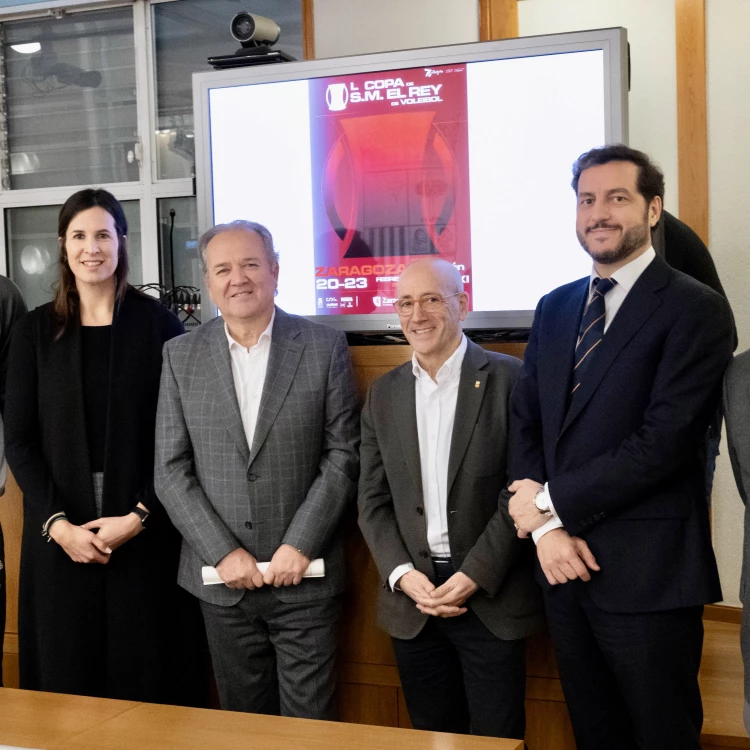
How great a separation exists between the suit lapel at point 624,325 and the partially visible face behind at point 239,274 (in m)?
0.92

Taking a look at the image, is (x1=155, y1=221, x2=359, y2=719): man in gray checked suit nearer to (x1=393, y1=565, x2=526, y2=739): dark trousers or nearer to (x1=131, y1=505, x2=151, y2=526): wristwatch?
(x1=131, y1=505, x2=151, y2=526): wristwatch

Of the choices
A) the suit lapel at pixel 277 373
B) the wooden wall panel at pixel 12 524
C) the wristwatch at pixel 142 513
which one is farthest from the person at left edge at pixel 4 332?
the suit lapel at pixel 277 373

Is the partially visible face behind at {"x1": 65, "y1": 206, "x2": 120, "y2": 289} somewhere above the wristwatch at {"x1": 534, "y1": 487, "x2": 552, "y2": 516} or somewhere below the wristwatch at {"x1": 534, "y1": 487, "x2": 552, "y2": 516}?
above

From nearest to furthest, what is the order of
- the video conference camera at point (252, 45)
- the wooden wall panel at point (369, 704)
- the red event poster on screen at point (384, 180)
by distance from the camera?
the wooden wall panel at point (369, 704) < the red event poster on screen at point (384, 180) < the video conference camera at point (252, 45)

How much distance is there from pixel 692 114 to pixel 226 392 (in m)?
2.57

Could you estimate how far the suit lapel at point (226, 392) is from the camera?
2.61 m

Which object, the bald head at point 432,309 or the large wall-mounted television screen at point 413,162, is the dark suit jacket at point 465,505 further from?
the large wall-mounted television screen at point 413,162

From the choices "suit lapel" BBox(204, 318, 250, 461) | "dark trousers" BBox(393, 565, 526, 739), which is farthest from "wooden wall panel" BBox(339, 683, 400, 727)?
"suit lapel" BBox(204, 318, 250, 461)

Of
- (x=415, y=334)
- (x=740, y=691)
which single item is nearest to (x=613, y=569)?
(x=415, y=334)

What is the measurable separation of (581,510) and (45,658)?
163cm

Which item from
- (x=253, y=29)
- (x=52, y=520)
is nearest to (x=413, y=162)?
(x=253, y=29)

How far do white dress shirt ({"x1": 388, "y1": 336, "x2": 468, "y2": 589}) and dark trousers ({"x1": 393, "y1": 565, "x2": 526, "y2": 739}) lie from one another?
0.31 ft

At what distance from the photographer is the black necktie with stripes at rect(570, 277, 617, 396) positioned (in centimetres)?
225

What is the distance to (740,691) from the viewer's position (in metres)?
3.11
